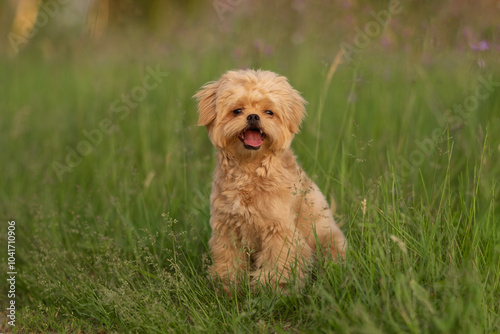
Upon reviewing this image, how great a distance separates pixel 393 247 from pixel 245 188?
104 centimetres

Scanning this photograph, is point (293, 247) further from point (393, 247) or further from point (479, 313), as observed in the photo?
point (479, 313)

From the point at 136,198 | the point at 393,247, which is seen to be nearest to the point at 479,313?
the point at 393,247

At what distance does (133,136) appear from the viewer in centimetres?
562
